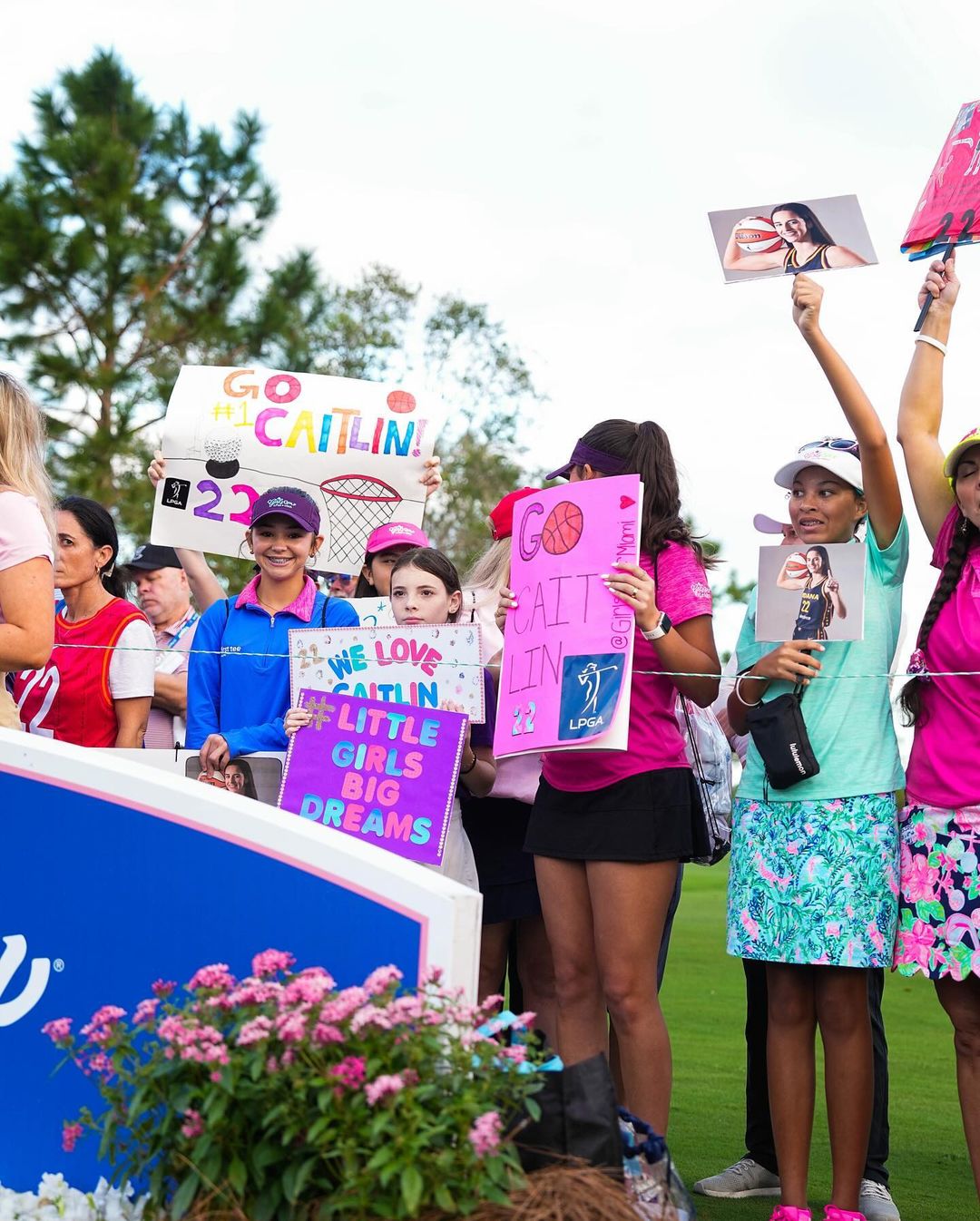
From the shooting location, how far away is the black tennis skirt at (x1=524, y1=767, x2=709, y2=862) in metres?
3.80

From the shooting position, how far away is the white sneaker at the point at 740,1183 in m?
4.45

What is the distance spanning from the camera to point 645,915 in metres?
3.80

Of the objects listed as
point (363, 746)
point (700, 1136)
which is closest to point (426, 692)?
point (363, 746)

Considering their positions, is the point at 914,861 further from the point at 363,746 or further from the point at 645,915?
the point at 363,746

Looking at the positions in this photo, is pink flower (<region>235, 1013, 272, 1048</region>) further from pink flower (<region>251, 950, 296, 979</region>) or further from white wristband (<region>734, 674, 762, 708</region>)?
white wristband (<region>734, 674, 762, 708</region>)

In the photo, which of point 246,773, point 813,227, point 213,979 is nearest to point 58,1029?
point 213,979

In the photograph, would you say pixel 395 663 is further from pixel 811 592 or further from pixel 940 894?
pixel 940 894

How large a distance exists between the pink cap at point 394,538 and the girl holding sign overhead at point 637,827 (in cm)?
120

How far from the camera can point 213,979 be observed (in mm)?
2584

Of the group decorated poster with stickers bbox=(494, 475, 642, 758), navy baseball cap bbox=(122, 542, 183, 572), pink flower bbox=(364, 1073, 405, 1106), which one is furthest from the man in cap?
pink flower bbox=(364, 1073, 405, 1106)

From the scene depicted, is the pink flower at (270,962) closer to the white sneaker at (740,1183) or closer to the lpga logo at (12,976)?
the lpga logo at (12,976)

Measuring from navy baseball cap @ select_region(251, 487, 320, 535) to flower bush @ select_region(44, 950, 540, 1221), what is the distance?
2.35 metres

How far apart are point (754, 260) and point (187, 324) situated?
2319 centimetres

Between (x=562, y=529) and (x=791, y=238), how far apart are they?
0.97 m
